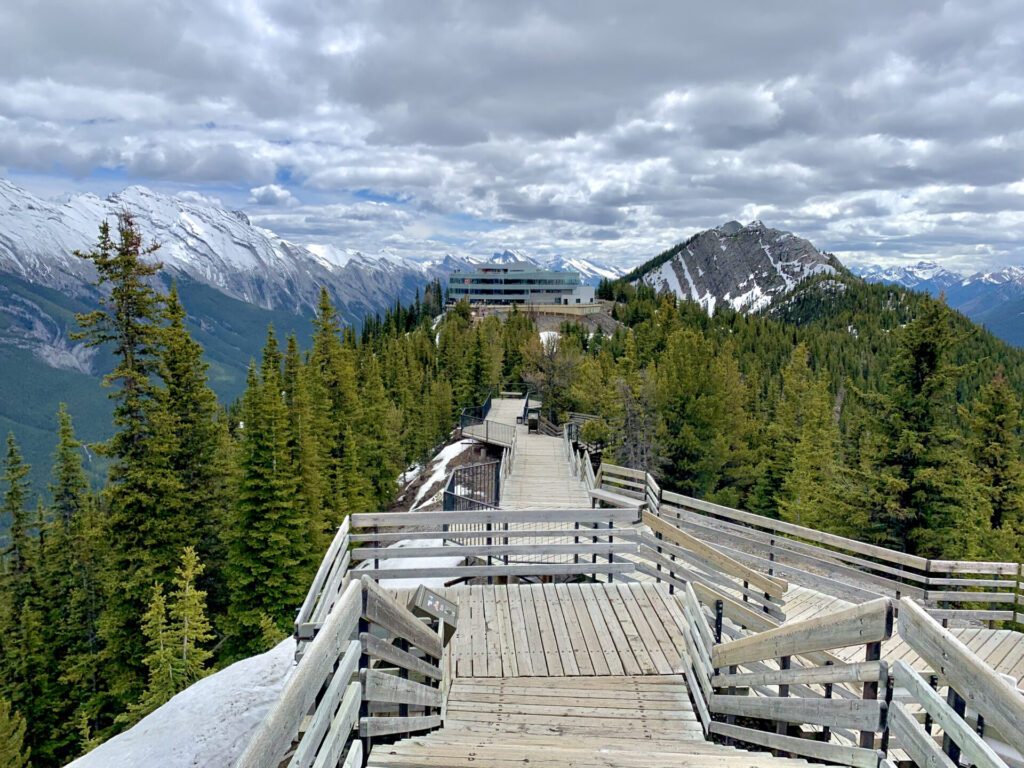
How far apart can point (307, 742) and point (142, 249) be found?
996 inches

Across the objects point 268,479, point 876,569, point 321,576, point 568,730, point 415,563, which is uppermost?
point 321,576

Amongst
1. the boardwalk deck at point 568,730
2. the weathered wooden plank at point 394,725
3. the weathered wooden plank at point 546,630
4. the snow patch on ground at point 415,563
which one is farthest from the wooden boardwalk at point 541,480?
the weathered wooden plank at point 394,725

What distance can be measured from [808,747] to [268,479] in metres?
21.9

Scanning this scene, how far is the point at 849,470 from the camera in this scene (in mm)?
20453

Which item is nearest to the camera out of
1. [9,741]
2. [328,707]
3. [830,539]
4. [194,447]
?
[328,707]

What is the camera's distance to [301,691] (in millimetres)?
2539

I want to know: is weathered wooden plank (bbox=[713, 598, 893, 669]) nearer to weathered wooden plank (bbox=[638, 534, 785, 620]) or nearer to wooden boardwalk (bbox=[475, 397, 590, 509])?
weathered wooden plank (bbox=[638, 534, 785, 620])

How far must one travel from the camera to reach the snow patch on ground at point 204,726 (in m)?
7.35

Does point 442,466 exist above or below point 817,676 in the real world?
below

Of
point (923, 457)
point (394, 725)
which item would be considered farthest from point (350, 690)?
point (923, 457)

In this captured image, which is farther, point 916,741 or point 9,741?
point 9,741

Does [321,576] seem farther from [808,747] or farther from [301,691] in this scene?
[808,747]

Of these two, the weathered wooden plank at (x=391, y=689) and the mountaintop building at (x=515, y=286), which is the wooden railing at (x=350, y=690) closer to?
the weathered wooden plank at (x=391, y=689)

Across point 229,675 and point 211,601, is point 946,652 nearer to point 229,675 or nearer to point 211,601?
point 229,675
